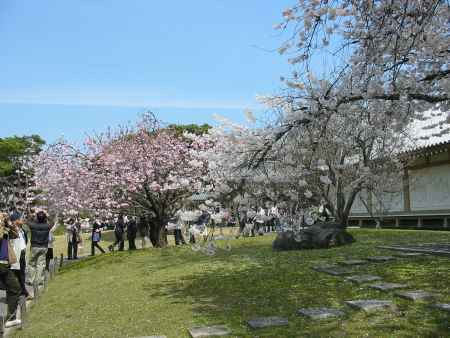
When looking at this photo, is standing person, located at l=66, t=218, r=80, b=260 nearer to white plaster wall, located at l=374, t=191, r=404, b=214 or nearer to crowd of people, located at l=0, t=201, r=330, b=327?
crowd of people, located at l=0, t=201, r=330, b=327

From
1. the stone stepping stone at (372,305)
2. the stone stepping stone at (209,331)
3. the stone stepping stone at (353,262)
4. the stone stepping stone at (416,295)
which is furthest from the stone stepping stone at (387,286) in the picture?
the stone stepping stone at (209,331)

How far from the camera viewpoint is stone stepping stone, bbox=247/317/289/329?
5.73m

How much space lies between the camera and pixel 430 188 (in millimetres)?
18516

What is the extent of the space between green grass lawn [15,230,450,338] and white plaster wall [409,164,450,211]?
6.76 metres

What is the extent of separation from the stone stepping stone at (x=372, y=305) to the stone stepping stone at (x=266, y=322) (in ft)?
3.47

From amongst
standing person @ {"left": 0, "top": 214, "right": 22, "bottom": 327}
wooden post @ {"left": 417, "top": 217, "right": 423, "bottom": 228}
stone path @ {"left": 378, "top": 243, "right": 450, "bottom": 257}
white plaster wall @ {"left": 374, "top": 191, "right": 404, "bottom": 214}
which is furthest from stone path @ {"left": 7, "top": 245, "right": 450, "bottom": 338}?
white plaster wall @ {"left": 374, "top": 191, "right": 404, "bottom": 214}

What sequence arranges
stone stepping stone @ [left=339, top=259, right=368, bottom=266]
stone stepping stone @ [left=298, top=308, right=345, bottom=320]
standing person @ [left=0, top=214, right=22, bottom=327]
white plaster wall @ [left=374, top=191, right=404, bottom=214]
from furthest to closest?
white plaster wall @ [left=374, top=191, right=404, bottom=214], stone stepping stone @ [left=339, top=259, right=368, bottom=266], standing person @ [left=0, top=214, right=22, bottom=327], stone stepping stone @ [left=298, top=308, right=345, bottom=320]

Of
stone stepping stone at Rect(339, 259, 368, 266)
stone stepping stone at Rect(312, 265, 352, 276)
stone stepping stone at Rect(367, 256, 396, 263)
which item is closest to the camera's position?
stone stepping stone at Rect(312, 265, 352, 276)

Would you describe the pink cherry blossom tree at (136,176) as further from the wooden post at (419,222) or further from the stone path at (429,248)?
the wooden post at (419,222)

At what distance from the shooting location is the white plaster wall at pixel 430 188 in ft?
57.8

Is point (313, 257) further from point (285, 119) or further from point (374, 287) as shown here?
point (285, 119)

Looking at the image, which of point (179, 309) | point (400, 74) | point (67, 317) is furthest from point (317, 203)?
point (67, 317)

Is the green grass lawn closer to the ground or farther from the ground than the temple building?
closer to the ground

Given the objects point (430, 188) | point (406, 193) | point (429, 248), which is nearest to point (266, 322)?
point (429, 248)
